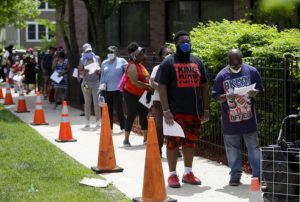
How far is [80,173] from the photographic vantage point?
330 inches

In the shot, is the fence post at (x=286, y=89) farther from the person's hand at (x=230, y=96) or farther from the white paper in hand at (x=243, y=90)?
the person's hand at (x=230, y=96)

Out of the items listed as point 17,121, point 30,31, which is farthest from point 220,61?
point 30,31

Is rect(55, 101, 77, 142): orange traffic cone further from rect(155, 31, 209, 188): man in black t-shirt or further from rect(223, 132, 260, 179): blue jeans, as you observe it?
rect(223, 132, 260, 179): blue jeans

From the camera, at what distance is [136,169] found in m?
8.88

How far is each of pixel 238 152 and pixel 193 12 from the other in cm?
1299

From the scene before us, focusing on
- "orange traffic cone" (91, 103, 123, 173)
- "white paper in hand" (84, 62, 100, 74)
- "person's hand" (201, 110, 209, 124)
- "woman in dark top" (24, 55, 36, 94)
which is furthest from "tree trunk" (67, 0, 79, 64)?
"person's hand" (201, 110, 209, 124)

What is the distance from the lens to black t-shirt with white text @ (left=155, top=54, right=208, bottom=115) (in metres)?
7.23

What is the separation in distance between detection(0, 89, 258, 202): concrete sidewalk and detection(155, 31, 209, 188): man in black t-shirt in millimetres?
462

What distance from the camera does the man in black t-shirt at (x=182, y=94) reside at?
7.23 metres

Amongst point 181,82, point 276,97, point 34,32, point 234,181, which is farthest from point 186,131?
point 34,32

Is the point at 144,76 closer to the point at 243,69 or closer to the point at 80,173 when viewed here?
the point at 80,173

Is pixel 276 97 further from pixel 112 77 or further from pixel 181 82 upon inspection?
pixel 112 77

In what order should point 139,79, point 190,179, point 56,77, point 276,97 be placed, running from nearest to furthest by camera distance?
1. point 190,179
2. point 276,97
3. point 139,79
4. point 56,77

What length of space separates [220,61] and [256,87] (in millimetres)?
2664
